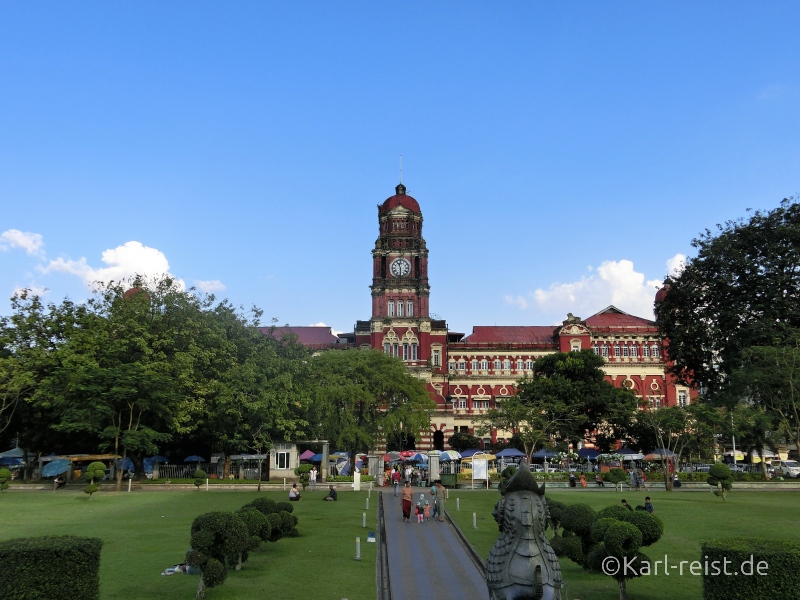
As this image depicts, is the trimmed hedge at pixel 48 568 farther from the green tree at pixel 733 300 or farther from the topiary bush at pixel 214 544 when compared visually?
the green tree at pixel 733 300

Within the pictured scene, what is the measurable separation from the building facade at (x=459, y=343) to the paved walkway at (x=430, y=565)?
149 ft

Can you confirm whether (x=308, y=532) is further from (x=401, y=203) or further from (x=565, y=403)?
(x=401, y=203)

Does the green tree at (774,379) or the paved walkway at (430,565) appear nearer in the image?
the paved walkway at (430,565)

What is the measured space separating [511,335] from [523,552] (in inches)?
2901

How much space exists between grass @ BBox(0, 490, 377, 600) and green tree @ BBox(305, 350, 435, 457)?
15001 mm

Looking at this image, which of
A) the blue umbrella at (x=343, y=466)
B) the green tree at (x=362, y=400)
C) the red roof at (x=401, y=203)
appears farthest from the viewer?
the red roof at (x=401, y=203)

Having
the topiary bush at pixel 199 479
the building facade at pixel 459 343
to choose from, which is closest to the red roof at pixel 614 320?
the building facade at pixel 459 343

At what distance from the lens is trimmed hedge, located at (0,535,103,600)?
10914 mm

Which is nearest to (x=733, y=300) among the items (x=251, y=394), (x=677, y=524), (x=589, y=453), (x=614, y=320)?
(x=589, y=453)

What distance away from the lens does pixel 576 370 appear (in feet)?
197

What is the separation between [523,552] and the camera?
9570 mm

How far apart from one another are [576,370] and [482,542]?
135 ft

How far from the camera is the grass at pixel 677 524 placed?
1520cm

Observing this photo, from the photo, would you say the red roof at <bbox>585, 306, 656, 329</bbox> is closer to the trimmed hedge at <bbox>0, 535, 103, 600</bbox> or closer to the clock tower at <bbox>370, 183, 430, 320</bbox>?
the clock tower at <bbox>370, 183, 430, 320</bbox>
